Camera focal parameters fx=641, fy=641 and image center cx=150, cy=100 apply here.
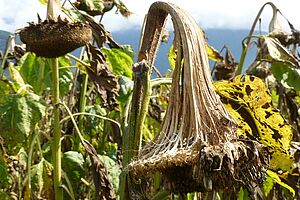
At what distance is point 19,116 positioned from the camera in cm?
181

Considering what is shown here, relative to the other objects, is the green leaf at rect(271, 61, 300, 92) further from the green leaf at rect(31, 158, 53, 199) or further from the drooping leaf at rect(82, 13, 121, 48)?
the green leaf at rect(31, 158, 53, 199)

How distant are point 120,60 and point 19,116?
Result: 0.47m

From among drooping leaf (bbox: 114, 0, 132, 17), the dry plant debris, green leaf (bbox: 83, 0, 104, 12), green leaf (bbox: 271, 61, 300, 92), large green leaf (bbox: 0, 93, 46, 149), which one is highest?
green leaf (bbox: 83, 0, 104, 12)

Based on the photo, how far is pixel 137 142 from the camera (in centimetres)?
115

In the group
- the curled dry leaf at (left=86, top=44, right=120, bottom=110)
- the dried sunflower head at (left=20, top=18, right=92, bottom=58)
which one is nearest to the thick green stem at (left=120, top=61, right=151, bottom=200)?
the dried sunflower head at (left=20, top=18, right=92, bottom=58)

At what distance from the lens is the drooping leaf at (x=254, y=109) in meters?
1.38

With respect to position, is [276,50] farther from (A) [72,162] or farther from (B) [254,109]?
(A) [72,162]

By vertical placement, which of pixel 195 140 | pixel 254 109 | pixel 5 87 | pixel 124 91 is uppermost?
pixel 5 87

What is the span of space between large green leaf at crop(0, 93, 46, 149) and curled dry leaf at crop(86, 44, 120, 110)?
208mm

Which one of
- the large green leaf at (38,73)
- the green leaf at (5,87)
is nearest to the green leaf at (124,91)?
the large green leaf at (38,73)

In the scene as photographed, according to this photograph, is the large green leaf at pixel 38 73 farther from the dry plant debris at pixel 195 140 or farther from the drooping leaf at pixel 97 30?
the dry plant debris at pixel 195 140

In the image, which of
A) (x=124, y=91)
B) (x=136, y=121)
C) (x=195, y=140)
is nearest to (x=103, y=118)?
(x=124, y=91)

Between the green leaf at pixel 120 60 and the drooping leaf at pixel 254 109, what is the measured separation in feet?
2.51

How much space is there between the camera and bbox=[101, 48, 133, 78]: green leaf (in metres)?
2.13
